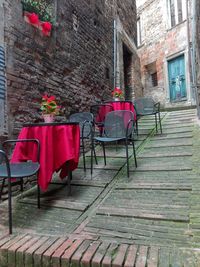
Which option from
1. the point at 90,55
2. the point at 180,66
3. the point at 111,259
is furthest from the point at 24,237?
the point at 180,66

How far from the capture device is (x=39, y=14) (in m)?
3.75

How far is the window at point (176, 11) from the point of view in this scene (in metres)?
10.2

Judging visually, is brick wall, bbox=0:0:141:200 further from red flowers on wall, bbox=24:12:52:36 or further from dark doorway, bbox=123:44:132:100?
dark doorway, bbox=123:44:132:100

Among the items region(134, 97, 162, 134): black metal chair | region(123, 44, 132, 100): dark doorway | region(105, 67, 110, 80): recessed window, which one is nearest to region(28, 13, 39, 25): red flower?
region(134, 97, 162, 134): black metal chair

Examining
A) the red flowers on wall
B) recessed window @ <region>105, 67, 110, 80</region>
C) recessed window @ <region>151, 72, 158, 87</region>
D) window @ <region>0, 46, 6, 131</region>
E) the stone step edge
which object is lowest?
the stone step edge

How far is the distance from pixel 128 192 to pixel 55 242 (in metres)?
1.09

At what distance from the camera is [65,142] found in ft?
8.43

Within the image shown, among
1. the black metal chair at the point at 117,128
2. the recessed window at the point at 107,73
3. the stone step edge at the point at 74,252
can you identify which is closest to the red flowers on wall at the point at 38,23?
the black metal chair at the point at 117,128

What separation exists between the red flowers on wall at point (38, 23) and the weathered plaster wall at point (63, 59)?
3.1 inches

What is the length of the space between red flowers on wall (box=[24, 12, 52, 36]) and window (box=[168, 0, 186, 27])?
798 centimetres

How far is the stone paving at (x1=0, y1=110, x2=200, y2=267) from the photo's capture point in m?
1.50

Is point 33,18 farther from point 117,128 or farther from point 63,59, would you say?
point 117,128

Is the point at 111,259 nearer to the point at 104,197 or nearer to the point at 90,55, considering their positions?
the point at 104,197

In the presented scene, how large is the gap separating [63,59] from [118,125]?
1.84 meters
